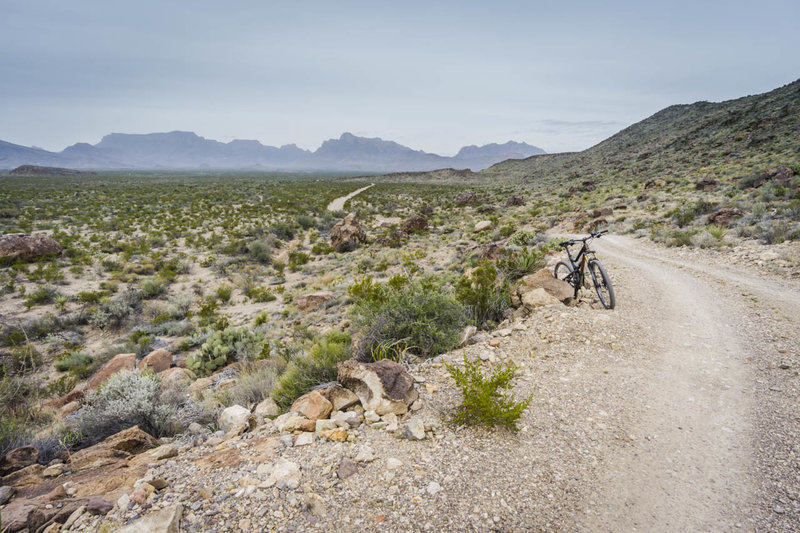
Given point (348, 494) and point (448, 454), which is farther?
point (448, 454)

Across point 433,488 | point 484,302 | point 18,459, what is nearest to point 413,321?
point 484,302

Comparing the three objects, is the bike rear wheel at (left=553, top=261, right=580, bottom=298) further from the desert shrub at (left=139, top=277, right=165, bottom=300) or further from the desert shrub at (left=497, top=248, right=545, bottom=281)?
the desert shrub at (left=139, top=277, right=165, bottom=300)

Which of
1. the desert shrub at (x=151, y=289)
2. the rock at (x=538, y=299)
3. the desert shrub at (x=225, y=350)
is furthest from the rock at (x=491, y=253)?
the desert shrub at (x=151, y=289)

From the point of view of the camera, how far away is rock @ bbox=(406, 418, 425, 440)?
132 inches

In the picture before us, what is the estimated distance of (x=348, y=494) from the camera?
2773 millimetres

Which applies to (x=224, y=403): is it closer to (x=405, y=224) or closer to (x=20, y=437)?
(x=20, y=437)

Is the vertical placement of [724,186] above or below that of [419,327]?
above

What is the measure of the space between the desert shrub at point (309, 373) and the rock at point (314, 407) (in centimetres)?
56

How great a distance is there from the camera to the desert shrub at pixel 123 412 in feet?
14.6

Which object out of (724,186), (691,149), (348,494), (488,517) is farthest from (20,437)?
(691,149)

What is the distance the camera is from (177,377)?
6.80m

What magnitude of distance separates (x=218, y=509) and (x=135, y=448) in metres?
2.14

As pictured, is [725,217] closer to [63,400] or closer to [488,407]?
[488,407]

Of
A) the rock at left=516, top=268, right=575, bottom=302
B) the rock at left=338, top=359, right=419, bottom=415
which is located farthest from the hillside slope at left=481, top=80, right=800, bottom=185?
the rock at left=338, top=359, right=419, bottom=415
